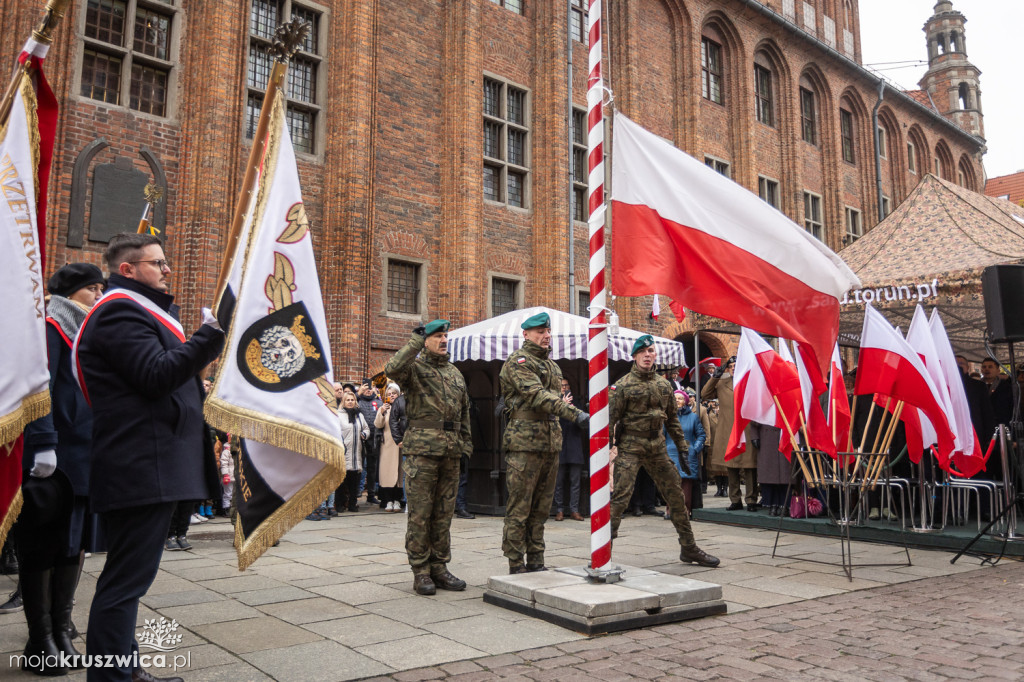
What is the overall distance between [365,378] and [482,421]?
3578 millimetres

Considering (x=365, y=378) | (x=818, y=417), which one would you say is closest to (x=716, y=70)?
(x=365, y=378)

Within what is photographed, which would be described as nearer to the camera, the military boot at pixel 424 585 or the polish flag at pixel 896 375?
the military boot at pixel 424 585

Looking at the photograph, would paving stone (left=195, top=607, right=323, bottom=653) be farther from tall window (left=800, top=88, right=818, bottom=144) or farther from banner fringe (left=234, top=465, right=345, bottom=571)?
tall window (left=800, top=88, right=818, bottom=144)

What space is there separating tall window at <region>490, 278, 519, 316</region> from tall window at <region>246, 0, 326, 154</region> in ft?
16.4

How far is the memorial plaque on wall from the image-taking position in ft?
38.3

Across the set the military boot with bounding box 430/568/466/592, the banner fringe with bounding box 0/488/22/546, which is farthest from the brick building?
the banner fringe with bounding box 0/488/22/546

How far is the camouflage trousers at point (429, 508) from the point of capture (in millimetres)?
5809

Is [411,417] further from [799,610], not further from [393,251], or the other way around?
[393,251]

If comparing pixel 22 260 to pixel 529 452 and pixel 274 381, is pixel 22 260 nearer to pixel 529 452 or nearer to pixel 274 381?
pixel 274 381

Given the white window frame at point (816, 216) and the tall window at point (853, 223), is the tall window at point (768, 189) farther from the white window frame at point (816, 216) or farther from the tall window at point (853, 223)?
the tall window at point (853, 223)

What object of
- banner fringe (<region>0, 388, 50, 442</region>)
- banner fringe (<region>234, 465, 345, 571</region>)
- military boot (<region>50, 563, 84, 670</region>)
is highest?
banner fringe (<region>0, 388, 50, 442</region>)

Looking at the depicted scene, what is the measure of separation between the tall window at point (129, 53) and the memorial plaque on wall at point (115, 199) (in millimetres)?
1214

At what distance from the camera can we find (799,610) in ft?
17.4

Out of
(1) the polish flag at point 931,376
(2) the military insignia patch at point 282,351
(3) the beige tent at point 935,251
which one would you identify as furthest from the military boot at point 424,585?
(3) the beige tent at point 935,251
